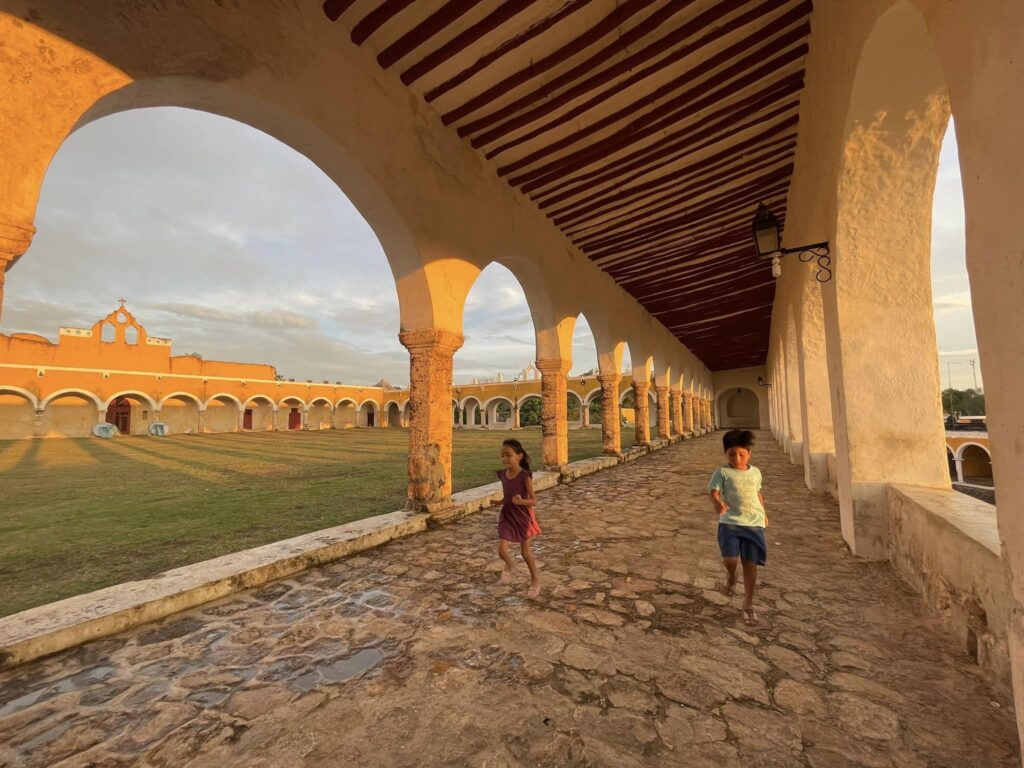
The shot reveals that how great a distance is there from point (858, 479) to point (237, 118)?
237 inches

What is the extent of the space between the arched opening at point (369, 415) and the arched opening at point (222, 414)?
11.2 m

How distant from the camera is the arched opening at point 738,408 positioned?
1193 inches

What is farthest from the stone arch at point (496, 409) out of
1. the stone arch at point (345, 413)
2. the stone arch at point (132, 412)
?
the stone arch at point (132, 412)

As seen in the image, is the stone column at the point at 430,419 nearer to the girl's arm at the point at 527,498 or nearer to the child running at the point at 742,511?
the girl's arm at the point at 527,498

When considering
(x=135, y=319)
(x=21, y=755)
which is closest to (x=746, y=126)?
(x=21, y=755)

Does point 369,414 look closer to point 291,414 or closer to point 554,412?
point 291,414

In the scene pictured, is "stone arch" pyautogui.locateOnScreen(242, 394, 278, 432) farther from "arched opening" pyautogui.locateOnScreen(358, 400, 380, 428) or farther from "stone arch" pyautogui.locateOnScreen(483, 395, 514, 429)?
"stone arch" pyautogui.locateOnScreen(483, 395, 514, 429)

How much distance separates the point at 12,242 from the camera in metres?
2.23

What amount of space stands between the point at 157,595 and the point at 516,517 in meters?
2.29

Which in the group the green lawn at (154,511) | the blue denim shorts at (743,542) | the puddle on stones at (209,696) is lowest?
the green lawn at (154,511)

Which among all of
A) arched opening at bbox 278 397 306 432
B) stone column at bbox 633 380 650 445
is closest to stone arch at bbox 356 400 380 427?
arched opening at bbox 278 397 306 432

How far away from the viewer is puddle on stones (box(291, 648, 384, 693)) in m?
2.02

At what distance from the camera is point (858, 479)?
11.6ft

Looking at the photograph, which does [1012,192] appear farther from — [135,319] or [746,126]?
[135,319]
